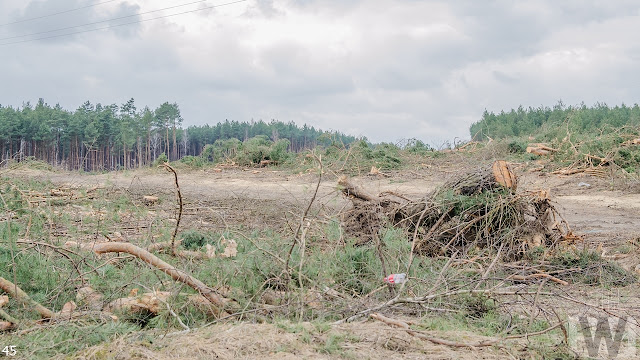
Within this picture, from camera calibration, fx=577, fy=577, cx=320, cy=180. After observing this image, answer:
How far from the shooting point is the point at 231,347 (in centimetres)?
375

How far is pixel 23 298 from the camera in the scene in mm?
4750

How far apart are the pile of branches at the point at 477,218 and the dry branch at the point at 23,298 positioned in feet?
12.4

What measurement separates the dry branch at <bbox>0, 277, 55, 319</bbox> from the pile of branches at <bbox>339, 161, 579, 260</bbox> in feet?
12.4

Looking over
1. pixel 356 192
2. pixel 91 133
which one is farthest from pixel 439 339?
pixel 91 133

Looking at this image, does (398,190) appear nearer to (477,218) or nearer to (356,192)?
(356,192)

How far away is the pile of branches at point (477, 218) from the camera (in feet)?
23.6

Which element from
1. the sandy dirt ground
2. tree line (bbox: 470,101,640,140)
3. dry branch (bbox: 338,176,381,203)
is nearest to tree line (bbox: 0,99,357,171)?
tree line (bbox: 470,101,640,140)

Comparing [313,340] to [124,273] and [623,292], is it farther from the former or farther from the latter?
[623,292]

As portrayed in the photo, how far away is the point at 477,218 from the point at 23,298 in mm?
5062

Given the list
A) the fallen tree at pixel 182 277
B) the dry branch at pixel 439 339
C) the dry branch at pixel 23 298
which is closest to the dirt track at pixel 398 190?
the fallen tree at pixel 182 277

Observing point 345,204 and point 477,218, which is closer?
point 477,218

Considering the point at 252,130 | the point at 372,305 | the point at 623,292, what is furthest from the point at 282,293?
the point at 252,130

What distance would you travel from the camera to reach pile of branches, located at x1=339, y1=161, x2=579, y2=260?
7207 mm

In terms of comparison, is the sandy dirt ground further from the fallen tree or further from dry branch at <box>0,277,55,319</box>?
dry branch at <box>0,277,55,319</box>
